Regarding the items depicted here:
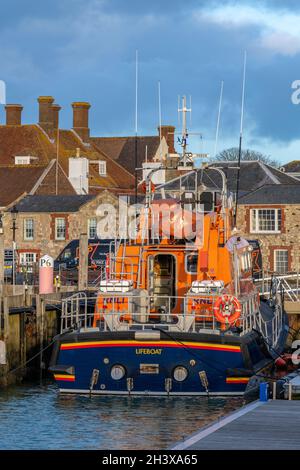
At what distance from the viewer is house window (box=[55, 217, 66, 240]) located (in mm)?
63000

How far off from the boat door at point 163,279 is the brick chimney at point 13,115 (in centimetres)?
5883

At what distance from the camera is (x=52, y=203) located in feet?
209

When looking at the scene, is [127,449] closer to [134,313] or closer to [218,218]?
[134,313]

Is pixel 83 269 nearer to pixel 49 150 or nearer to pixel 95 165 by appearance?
pixel 49 150

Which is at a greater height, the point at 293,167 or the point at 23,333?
the point at 293,167

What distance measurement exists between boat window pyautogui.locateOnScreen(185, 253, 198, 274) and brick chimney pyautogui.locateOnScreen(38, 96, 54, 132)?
58853mm

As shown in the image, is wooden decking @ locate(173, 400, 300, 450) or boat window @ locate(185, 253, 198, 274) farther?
boat window @ locate(185, 253, 198, 274)

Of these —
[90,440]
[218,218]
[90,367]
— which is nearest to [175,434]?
[90,440]

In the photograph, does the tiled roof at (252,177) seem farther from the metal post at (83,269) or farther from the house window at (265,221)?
the metal post at (83,269)

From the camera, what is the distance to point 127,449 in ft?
66.7

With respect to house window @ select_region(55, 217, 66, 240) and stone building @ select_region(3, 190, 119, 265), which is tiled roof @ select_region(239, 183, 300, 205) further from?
house window @ select_region(55, 217, 66, 240)

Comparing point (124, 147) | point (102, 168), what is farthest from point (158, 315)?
point (124, 147)

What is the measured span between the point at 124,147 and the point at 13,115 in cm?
1298

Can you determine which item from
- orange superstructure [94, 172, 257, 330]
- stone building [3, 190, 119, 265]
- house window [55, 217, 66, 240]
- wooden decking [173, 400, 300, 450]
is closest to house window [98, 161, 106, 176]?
stone building [3, 190, 119, 265]
